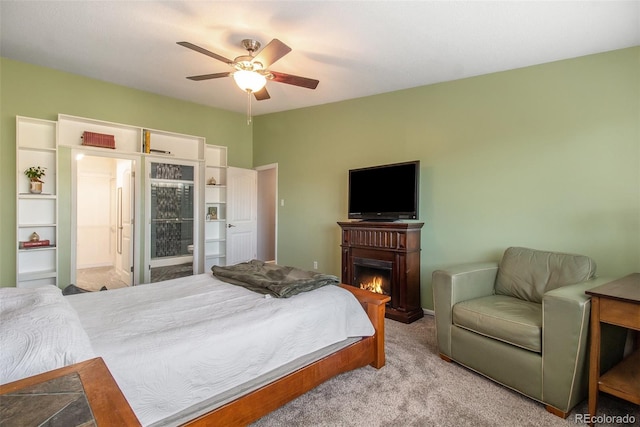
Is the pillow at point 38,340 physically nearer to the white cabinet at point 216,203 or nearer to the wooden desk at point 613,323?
the wooden desk at point 613,323

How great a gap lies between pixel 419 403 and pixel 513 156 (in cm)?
241

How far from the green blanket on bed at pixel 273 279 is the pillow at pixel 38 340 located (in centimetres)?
102

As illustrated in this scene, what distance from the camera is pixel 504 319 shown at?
2.04 m

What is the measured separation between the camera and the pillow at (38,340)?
3.42 feet

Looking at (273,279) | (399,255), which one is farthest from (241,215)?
(273,279)

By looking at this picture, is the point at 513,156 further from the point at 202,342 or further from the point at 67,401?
the point at 67,401

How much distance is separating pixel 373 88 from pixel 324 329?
3017mm

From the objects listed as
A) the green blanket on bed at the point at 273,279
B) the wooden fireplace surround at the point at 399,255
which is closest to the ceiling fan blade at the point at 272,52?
the green blanket on bed at the point at 273,279

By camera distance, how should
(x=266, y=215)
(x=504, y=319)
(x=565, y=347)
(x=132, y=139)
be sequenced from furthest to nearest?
1. (x=266, y=215)
2. (x=132, y=139)
3. (x=504, y=319)
4. (x=565, y=347)

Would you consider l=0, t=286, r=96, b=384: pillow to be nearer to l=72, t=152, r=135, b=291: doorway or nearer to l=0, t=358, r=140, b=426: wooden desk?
l=0, t=358, r=140, b=426: wooden desk

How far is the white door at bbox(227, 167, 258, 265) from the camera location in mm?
5148

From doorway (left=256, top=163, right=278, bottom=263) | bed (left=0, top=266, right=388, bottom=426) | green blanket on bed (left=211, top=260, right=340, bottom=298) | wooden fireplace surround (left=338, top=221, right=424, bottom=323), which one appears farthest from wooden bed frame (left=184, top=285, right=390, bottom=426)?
doorway (left=256, top=163, right=278, bottom=263)

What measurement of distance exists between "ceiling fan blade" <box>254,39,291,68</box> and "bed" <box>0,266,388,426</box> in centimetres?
174

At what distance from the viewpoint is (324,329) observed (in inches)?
75.9
